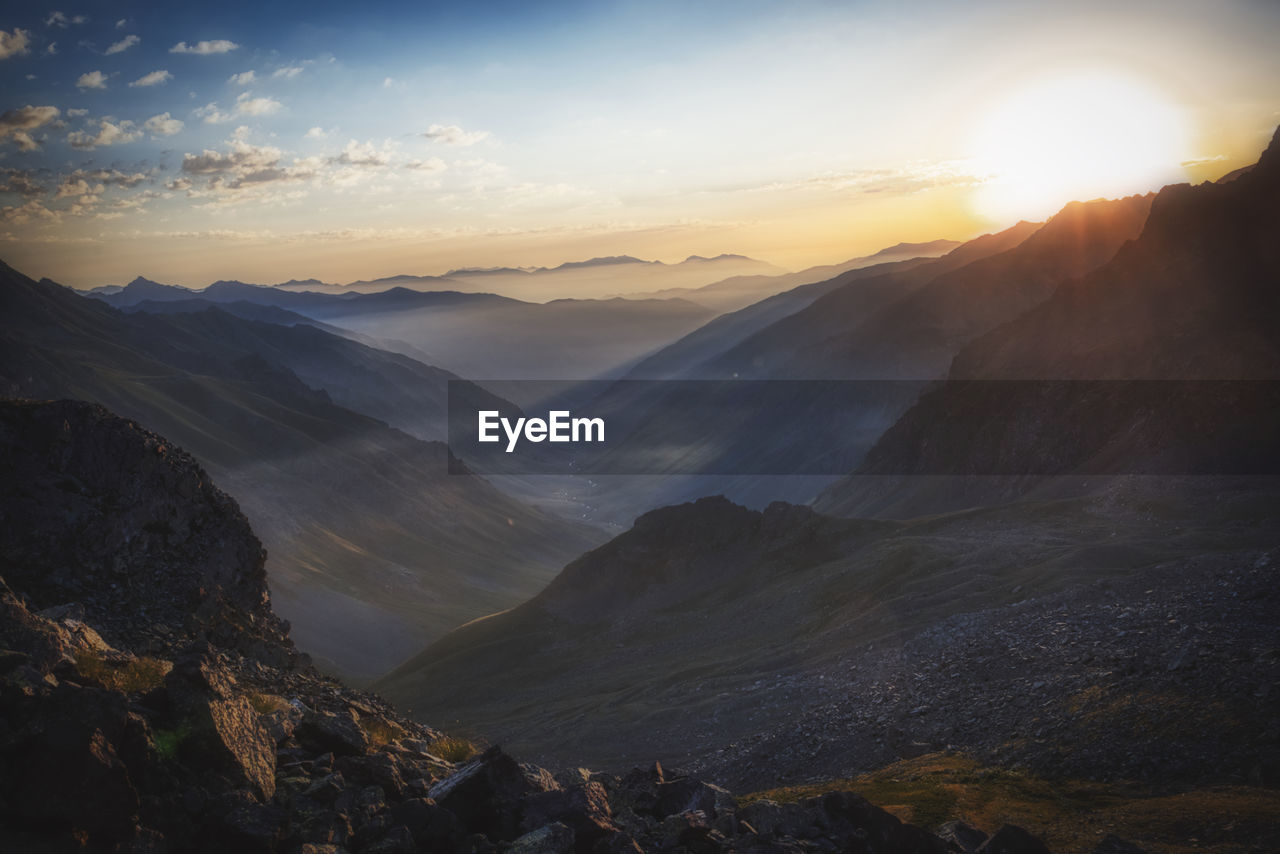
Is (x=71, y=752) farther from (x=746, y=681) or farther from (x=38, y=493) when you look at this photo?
(x=746, y=681)

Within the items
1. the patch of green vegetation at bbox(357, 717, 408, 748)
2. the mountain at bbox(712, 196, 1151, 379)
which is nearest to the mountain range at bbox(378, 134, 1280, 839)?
the patch of green vegetation at bbox(357, 717, 408, 748)

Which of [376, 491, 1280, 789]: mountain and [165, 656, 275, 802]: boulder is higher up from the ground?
[165, 656, 275, 802]: boulder

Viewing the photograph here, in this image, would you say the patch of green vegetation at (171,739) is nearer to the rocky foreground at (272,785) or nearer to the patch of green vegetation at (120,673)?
the rocky foreground at (272,785)

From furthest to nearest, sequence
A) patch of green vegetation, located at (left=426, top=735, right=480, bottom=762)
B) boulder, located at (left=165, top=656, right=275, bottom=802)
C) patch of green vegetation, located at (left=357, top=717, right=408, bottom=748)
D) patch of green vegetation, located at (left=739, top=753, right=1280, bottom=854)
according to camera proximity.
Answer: patch of green vegetation, located at (left=739, top=753, right=1280, bottom=854), patch of green vegetation, located at (left=357, top=717, right=408, bottom=748), patch of green vegetation, located at (left=426, top=735, right=480, bottom=762), boulder, located at (left=165, top=656, right=275, bottom=802)

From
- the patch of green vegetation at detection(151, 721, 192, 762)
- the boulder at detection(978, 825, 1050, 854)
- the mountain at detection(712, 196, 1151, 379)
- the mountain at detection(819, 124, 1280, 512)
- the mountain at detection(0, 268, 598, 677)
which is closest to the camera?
the patch of green vegetation at detection(151, 721, 192, 762)

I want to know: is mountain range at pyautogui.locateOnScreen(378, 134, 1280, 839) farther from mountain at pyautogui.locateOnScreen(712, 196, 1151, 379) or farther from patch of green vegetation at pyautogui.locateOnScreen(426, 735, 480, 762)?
mountain at pyautogui.locateOnScreen(712, 196, 1151, 379)

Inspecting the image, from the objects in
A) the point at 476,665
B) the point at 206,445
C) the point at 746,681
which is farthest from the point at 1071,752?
the point at 206,445

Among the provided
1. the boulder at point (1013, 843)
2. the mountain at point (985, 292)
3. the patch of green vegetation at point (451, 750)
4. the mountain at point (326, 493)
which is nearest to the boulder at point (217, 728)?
the patch of green vegetation at point (451, 750)
